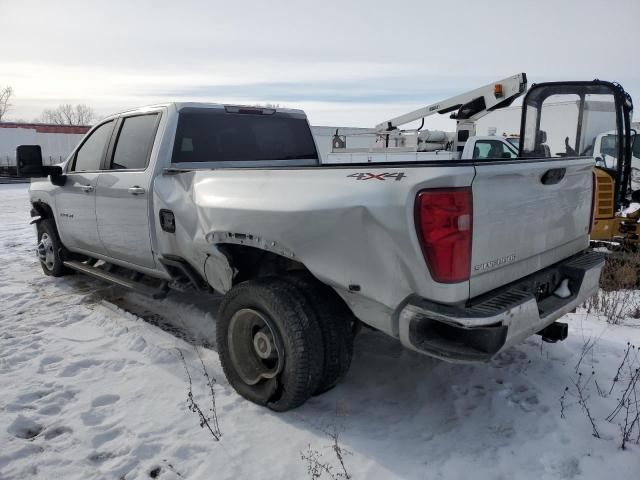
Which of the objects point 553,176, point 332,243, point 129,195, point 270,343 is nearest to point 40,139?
point 129,195

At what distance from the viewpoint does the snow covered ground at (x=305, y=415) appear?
2.71 m

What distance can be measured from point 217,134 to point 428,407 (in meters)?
3.03

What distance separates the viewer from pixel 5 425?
310cm

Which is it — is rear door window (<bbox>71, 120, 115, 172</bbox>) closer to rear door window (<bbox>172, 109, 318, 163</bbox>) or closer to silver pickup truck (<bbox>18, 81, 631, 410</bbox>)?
silver pickup truck (<bbox>18, 81, 631, 410</bbox>)

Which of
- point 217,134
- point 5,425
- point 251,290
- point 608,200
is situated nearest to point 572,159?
point 251,290

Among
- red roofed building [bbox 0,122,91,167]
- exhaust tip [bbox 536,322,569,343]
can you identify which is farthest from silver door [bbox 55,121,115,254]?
red roofed building [bbox 0,122,91,167]

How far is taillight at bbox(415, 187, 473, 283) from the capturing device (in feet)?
7.99

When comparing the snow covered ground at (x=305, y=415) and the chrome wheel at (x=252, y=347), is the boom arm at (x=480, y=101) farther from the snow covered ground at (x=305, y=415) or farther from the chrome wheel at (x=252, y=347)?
the chrome wheel at (x=252, y=347)

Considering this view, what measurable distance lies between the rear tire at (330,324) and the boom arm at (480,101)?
10.2 meters

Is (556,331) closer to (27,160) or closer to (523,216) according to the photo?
(523,216)

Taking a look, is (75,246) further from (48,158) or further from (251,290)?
(48,158)

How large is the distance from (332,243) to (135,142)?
2804 mm

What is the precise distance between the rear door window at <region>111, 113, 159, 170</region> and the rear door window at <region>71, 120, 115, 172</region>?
0.33 m

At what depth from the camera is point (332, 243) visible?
110 inches
